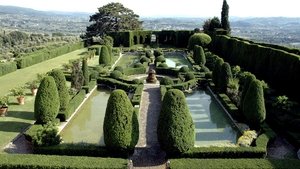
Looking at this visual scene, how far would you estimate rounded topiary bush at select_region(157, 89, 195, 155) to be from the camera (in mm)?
11602

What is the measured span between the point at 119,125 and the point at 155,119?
5.13m

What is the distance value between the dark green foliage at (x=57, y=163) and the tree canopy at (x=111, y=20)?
2114 inches

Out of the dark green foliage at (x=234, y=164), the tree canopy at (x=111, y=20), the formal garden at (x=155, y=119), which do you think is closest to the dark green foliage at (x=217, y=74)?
the formal garden at (x=155, y=119)

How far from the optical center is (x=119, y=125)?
11.6 metres

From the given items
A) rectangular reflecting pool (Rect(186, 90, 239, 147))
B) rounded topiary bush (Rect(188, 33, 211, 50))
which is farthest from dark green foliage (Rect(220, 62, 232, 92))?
rounded topiary bush (Rect(188, 33, 211, 50))

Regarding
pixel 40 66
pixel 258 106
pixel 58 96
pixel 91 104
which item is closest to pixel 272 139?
pixel 258 106

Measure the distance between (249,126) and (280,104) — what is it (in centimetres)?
315

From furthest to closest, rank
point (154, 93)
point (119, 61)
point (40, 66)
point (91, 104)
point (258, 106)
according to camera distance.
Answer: point (119, 61), point (40, 66), point (154, 93), point (91, 104), point (258, 106)

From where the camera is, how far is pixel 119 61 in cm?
3825

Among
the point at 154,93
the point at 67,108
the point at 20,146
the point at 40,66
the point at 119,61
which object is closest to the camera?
the point at 20,146

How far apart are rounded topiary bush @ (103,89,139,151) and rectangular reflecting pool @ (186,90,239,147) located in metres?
3.38

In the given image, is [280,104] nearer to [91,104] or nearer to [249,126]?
[249,126]

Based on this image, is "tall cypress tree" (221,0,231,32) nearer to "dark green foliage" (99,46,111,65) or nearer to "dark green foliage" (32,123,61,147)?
"dark green foliage" (99,46,111,65)

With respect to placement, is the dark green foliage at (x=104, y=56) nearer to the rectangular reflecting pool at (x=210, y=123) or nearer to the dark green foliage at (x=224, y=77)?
the rectangular reflecting pool at (x=210, y=123)
